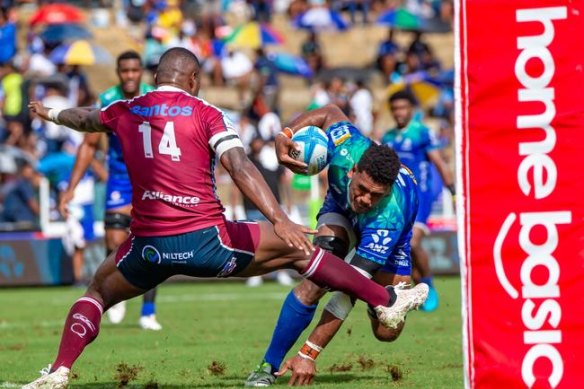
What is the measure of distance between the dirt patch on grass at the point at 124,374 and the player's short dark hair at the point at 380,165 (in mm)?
2272

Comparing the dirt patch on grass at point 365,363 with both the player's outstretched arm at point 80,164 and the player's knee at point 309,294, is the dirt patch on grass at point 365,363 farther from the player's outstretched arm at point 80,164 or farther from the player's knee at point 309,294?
the player's outstretched arm at point 80,164

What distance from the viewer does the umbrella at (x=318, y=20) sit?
1260 inches

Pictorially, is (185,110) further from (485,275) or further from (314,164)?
(485,275)

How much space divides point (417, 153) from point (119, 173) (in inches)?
153

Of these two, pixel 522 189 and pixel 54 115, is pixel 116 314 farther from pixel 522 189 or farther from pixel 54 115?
pixel 522 189

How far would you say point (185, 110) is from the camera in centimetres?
820

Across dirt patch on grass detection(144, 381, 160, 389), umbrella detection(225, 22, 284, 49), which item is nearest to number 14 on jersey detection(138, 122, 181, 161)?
dirt patch on grass detection(144, 381, 160, 389)

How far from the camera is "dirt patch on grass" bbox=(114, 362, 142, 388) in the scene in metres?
9.23

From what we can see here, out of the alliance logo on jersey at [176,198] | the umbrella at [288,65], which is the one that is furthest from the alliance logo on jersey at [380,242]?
the umbrella at [288,65]

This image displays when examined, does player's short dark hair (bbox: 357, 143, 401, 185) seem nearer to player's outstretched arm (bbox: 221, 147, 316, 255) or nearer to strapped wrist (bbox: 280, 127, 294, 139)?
strapped wrist (bbox: 280, 127, 294, 139)

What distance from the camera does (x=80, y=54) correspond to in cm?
2555

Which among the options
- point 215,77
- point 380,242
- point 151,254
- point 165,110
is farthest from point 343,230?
point 215,77

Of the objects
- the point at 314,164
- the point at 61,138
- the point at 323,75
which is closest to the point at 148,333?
the point at 314,164

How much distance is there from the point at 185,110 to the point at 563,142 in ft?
8.28
